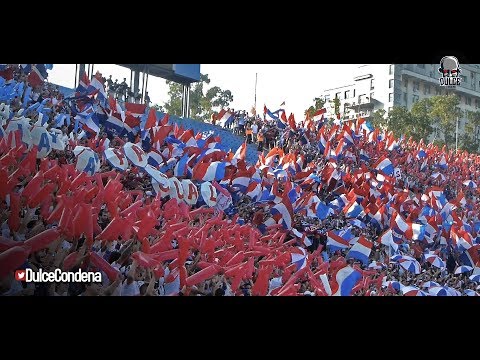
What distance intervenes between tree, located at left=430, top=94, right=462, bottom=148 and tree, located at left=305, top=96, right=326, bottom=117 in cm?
80

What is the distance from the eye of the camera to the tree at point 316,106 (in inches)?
176

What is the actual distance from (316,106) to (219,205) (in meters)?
1.45

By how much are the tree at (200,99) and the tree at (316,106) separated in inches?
26.9

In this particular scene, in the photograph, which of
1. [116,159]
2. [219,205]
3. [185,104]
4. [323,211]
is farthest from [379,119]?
[116,159]

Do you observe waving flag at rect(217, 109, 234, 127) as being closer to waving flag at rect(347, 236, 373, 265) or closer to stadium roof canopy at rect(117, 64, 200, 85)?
stadium roof canopy at rect(117, 64, 200, 85)

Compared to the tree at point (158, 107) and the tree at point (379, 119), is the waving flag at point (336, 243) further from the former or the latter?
the tree at point (158, 107)

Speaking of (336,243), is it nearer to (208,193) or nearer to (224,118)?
(208,193)

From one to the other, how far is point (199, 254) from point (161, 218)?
516mm

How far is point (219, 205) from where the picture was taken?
154 inches

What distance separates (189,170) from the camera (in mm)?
4020

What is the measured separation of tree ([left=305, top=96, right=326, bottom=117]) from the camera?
4.47 meters
